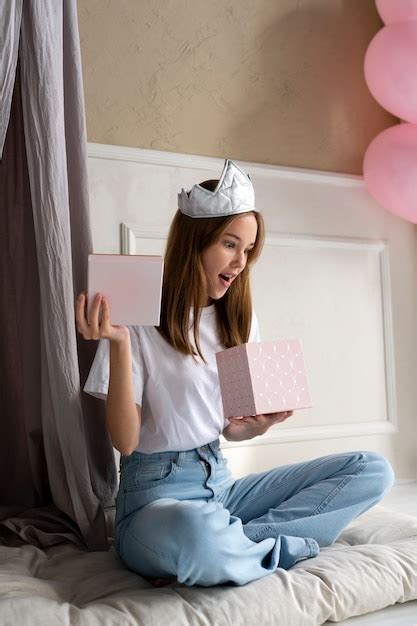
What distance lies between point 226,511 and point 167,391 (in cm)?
29

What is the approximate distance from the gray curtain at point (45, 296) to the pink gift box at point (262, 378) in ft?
0.93

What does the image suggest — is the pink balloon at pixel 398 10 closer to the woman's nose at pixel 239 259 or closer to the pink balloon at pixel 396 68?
the pink balloon at pixel 396 68

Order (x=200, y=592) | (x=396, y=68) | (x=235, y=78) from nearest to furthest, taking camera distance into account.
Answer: (x=200, y=592), (x=396, y=68), (x=235, y=78)

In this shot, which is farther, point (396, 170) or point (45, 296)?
point (396, 170)

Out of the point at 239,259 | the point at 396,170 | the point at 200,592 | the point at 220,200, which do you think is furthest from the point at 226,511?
the point at 396,170

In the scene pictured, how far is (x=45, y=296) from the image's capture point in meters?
1.42

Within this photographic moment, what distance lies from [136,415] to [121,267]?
0.27m

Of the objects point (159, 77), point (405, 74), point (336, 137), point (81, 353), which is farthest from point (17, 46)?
Result: point (336, 137)

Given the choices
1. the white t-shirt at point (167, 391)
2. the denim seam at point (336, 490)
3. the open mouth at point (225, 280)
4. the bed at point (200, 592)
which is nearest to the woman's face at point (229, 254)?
the open mouth at point (225, 280)

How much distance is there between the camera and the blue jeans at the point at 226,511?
1.18 metres

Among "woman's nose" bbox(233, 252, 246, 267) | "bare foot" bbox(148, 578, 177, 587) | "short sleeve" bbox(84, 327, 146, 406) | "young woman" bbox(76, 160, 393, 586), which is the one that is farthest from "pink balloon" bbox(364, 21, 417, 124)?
"bare foot" bbox(148, 578, 177, 587)

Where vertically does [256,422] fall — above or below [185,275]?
below

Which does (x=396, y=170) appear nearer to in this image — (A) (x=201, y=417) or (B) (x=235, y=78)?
(B) (x=235, y=78)

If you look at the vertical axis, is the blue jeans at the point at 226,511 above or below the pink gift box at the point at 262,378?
below
